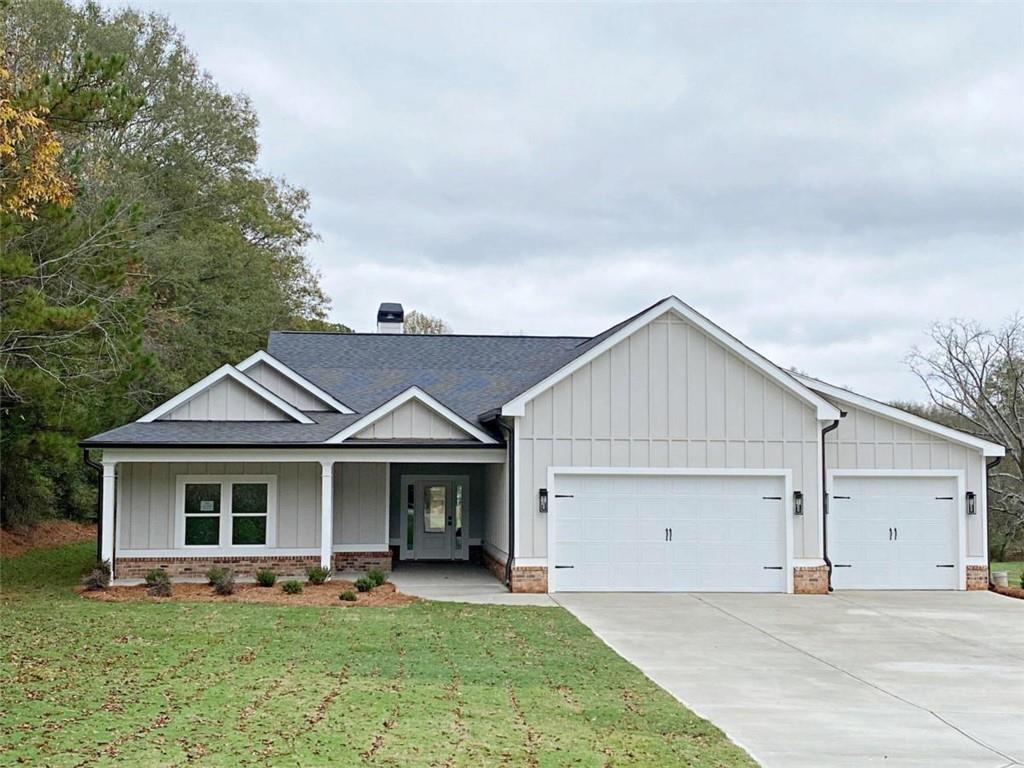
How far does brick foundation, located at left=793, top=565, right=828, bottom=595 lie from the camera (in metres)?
17.9

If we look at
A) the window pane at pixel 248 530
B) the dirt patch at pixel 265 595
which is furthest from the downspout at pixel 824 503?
the window pane at pixel 248 530

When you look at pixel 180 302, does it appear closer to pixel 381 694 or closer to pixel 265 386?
pixel 265 386

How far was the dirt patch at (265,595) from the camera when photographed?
16.0 m

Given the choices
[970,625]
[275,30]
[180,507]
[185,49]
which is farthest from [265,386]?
[185,49]

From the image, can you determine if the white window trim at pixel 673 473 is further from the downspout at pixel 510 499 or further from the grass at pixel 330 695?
the grass at pixel 330 695

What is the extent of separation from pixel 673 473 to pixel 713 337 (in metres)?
2.48

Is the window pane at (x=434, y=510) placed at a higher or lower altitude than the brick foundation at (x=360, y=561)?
higher

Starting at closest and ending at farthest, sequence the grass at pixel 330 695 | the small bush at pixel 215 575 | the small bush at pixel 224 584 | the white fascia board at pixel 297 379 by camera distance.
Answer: the grass at pixel 330 695
the small bush at pixel 224 584
the small bush at pixel 215 575
the white fascia board at pixel 297 379

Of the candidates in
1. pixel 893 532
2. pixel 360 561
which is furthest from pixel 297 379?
pixel 893 532

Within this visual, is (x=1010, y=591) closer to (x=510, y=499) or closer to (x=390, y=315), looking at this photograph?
(x=510, y=499)

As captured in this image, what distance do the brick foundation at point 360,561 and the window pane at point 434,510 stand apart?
3.19m

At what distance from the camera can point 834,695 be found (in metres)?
9.70

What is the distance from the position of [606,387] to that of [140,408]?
51.0ft

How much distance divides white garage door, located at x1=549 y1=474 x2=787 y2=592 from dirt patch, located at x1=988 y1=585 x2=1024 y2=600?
4.04 meters
